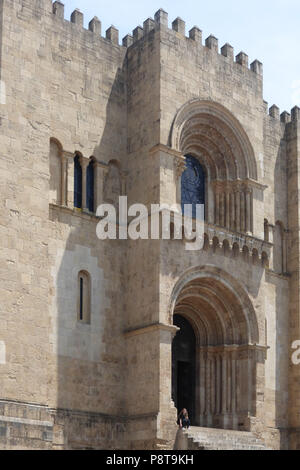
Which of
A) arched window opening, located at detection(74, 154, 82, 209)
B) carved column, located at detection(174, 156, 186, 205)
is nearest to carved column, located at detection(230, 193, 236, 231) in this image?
carved column, located at detection(174, 156, 186, 205)

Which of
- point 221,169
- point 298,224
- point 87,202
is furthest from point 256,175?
point 87,202

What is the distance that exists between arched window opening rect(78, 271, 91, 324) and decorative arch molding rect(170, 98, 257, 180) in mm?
5450

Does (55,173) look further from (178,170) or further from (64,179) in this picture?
(178,170)

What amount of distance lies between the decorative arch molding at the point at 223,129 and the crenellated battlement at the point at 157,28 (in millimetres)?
2138

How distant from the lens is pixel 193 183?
32.0m

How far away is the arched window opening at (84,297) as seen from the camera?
28.0 meters

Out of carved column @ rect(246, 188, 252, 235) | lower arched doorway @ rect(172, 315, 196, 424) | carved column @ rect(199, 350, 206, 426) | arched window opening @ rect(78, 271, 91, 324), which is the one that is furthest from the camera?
carved column @ rect(246, 188, 252, 235)

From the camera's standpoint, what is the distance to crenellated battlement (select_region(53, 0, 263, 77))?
29844mm

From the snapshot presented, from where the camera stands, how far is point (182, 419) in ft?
90.2

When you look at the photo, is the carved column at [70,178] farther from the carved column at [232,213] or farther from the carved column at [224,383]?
the carved column at [224,383]

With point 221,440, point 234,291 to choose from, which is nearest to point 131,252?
point 234,291

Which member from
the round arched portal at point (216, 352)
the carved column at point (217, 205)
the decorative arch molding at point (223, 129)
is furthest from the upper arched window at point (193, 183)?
the round arched portal at point (216, 352)

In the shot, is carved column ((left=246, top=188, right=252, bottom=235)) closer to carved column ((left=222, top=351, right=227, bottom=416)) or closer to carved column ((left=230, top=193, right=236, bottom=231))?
carved column ((left=230, top=193, right=236, bottom=231))

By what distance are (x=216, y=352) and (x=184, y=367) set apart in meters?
1.25
